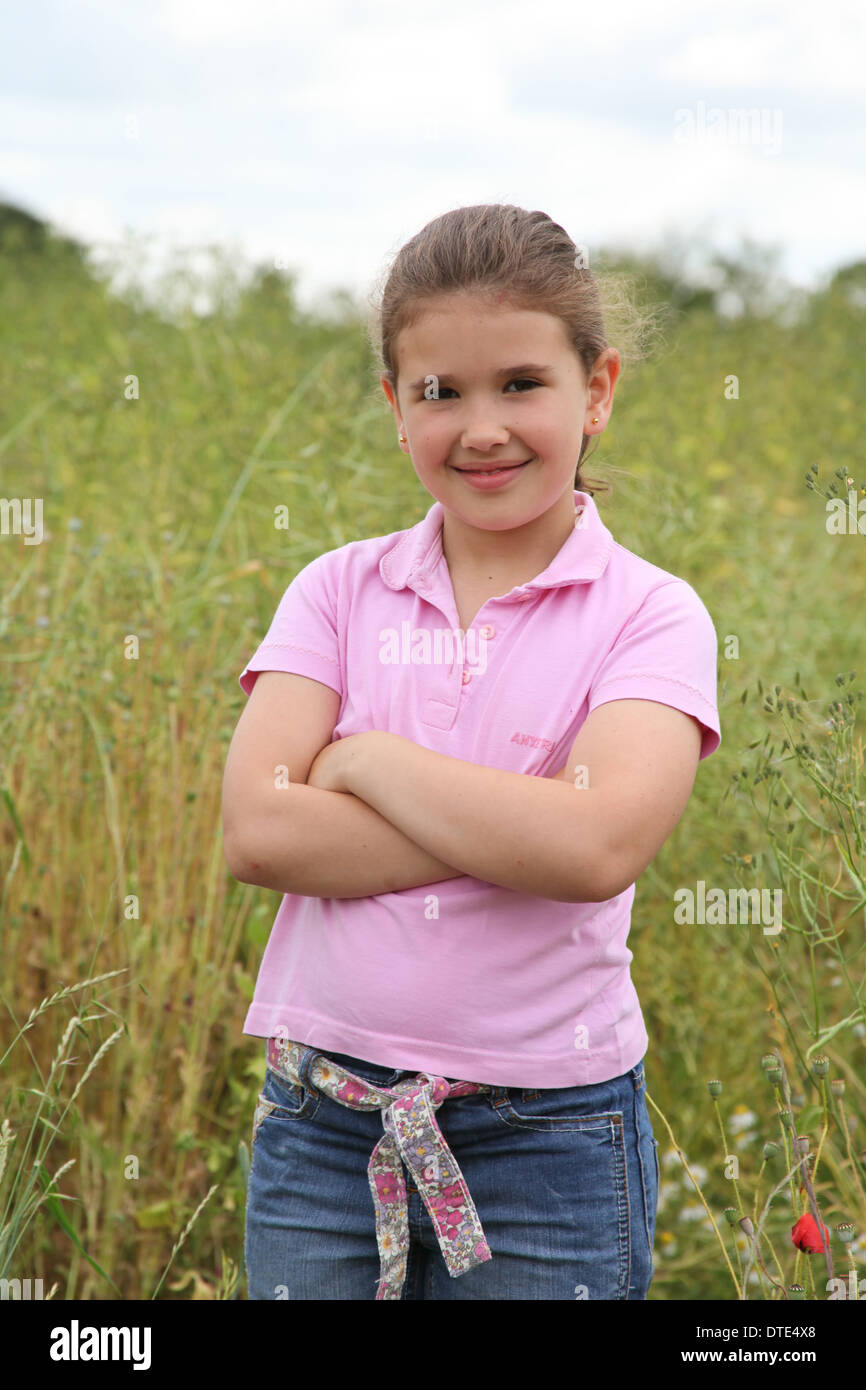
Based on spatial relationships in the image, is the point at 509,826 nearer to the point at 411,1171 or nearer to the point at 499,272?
the point at 411,1171

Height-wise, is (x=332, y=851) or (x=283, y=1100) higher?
(x=332, y=851)

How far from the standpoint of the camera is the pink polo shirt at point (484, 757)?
1.36 m

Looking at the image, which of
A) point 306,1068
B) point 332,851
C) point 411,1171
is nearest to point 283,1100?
point 306,1068

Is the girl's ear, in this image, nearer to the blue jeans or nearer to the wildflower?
the blue jeans

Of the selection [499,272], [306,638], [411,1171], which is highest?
[499,272]

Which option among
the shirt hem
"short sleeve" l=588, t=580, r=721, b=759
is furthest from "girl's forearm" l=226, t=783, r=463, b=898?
"short sleeve" l=588, t=580, r=721, b=759

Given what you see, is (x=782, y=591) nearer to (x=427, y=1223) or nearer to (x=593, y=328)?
(x=593, y=328)

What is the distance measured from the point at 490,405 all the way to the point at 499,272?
15 cm

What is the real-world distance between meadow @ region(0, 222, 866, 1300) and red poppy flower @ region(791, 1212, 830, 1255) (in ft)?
0.07

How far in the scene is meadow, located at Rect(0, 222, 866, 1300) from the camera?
1.78 meters

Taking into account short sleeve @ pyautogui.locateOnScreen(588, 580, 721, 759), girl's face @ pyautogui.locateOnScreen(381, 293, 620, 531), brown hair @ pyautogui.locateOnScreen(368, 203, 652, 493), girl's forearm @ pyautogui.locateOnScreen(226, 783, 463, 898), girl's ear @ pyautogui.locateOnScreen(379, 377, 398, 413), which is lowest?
girl's forearm @ pyautogui.locateOnScreen(226, 783, 463, 898)

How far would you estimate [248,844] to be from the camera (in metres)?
1.41

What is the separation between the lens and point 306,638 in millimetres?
1515
